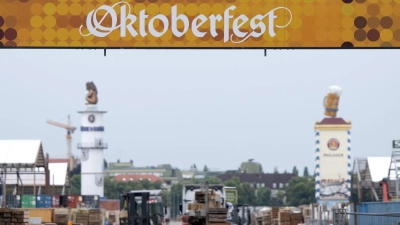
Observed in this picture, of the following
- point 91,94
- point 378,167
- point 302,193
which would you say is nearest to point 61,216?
point 378,167

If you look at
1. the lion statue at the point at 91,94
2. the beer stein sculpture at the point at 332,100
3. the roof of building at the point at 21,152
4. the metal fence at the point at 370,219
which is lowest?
the metal fence at the point at 370,219

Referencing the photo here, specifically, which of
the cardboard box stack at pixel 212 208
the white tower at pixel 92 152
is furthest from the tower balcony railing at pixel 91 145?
the cardboard box stack at pixel 212 208

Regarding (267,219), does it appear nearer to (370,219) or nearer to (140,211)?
(140,211)

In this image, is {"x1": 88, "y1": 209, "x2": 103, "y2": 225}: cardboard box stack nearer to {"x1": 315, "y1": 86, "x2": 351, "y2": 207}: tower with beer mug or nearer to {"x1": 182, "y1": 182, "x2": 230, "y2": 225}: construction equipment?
{"x1": 182, "y1": 182, "x2": 230, "y2": 225}: construction equipment

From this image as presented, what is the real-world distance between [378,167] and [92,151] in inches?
2841

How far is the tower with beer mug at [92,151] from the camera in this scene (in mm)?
149750

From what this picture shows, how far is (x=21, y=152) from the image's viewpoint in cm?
7000

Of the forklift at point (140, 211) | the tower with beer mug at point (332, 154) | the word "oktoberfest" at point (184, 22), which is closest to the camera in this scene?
the word "oktoberfest" at point (184, 22)

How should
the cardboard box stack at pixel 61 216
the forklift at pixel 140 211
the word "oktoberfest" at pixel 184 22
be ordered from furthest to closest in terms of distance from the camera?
1. the cardboard box stack at pixel 61 216
2. the forklift at pixel 140 211
3. the word "oktoberfest" at pixel 184 22

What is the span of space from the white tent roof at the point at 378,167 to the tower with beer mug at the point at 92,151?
69.2 m

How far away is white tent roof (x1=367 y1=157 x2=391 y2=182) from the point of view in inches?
3221

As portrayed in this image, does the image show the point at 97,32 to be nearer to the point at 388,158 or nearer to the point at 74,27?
the point at 74,27

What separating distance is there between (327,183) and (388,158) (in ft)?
160

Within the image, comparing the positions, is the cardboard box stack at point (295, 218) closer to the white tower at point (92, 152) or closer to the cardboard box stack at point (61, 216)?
the cardboard box stack at point (61, 216)
